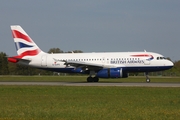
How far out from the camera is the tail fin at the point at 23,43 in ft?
169

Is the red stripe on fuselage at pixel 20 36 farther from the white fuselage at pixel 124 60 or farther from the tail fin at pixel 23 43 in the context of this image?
the white fuselage at pixel 124 60

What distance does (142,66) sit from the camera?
46.4 m

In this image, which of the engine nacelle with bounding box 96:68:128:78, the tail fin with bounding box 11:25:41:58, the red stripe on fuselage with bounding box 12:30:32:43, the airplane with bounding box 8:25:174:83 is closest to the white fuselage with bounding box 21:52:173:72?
the airplane with bounding box 8:25:174:83

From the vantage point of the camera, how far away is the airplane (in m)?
46.2

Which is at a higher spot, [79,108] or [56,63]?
[56,63]

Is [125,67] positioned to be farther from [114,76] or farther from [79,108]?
[79,108]

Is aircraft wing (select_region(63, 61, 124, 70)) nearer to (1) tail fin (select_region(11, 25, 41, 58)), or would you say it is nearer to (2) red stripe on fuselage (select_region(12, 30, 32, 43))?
(1) tail fin (select_region(11, 25, 41, 58))

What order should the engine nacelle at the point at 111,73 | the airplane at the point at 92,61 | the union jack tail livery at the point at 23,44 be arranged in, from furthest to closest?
1. the union jack tail livery at the point at 23,44
2. the airplane at the point at 92,61
3. the engine nacelle at the point at 111,73

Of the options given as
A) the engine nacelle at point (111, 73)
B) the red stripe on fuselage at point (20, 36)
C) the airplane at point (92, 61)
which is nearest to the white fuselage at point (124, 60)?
the airplane at point (92, 61)

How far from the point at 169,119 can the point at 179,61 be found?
393ft

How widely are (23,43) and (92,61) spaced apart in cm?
979

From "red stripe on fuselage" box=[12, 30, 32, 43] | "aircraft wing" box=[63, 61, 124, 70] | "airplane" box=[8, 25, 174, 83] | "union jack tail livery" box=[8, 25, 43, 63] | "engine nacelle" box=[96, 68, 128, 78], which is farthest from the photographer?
"red stripe on fuselage" box=[12, 30, 32, 43]

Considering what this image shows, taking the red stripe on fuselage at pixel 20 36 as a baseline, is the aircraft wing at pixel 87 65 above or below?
below

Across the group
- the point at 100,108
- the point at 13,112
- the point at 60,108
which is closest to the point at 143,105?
the point at 100,108
